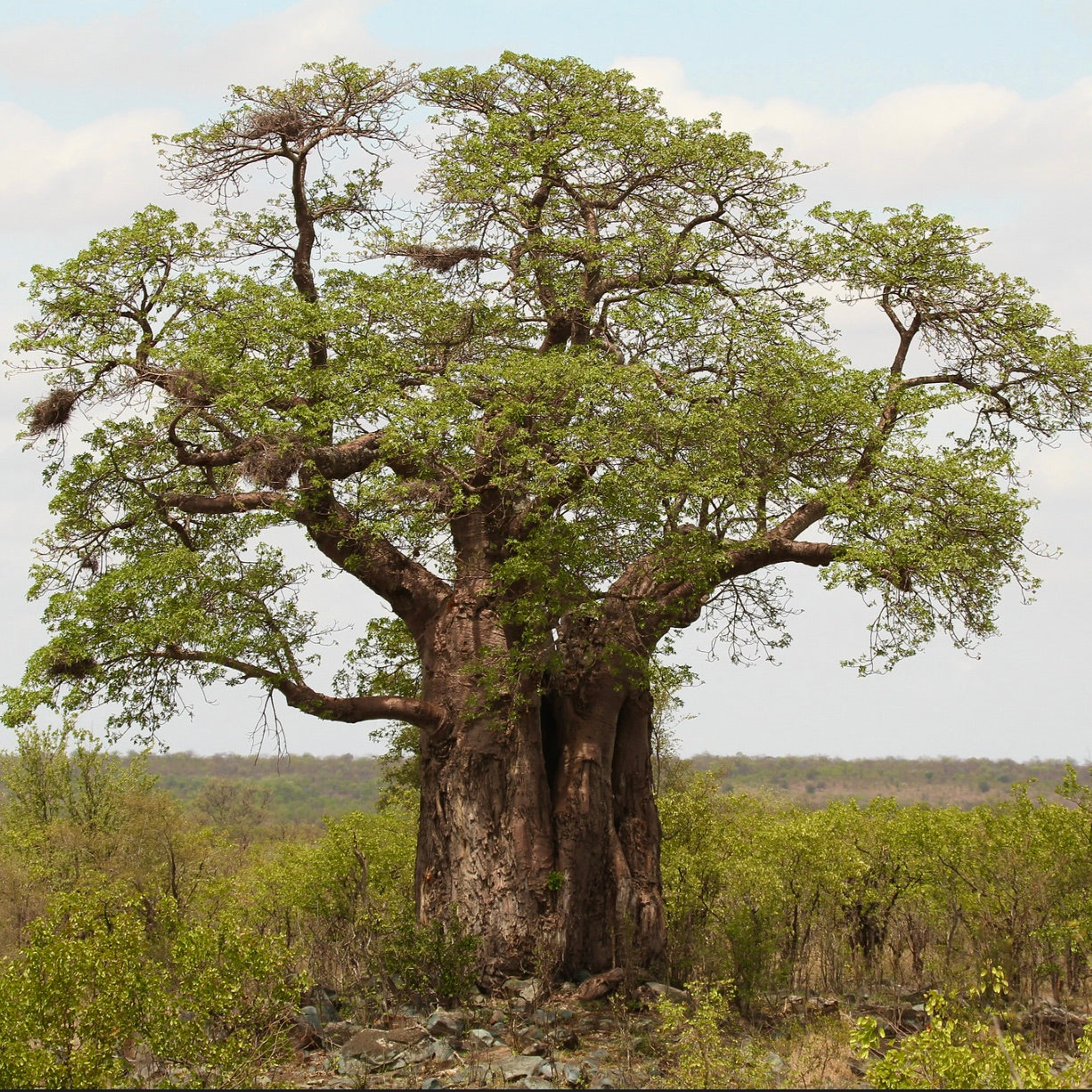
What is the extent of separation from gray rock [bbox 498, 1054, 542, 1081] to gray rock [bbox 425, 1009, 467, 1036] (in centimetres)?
78

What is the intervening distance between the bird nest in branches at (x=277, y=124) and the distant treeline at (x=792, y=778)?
7149cm

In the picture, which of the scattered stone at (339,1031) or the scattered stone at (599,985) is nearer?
the scattered stone at (339,1031)

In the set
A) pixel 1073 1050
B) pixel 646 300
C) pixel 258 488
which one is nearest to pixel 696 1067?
pixel 1073 1050

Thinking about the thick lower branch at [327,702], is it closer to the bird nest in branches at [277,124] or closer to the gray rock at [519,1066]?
the gray rock at [519,1066]

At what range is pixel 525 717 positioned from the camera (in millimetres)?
13656

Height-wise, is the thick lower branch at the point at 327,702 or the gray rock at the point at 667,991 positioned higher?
the thick lower branch at the point at 327,702

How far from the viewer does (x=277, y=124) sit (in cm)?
1419

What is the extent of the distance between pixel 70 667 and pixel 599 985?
20.5 ft

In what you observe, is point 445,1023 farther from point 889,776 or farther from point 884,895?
point 889,776

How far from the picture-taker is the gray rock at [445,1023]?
11.3 metres

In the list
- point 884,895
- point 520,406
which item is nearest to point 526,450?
point 520,406

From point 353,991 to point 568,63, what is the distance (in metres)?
10.7

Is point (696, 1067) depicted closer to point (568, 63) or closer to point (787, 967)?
point (787, 967)

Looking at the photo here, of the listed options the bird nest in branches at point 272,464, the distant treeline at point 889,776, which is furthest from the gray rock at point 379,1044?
the distant treeline at point 889,776
